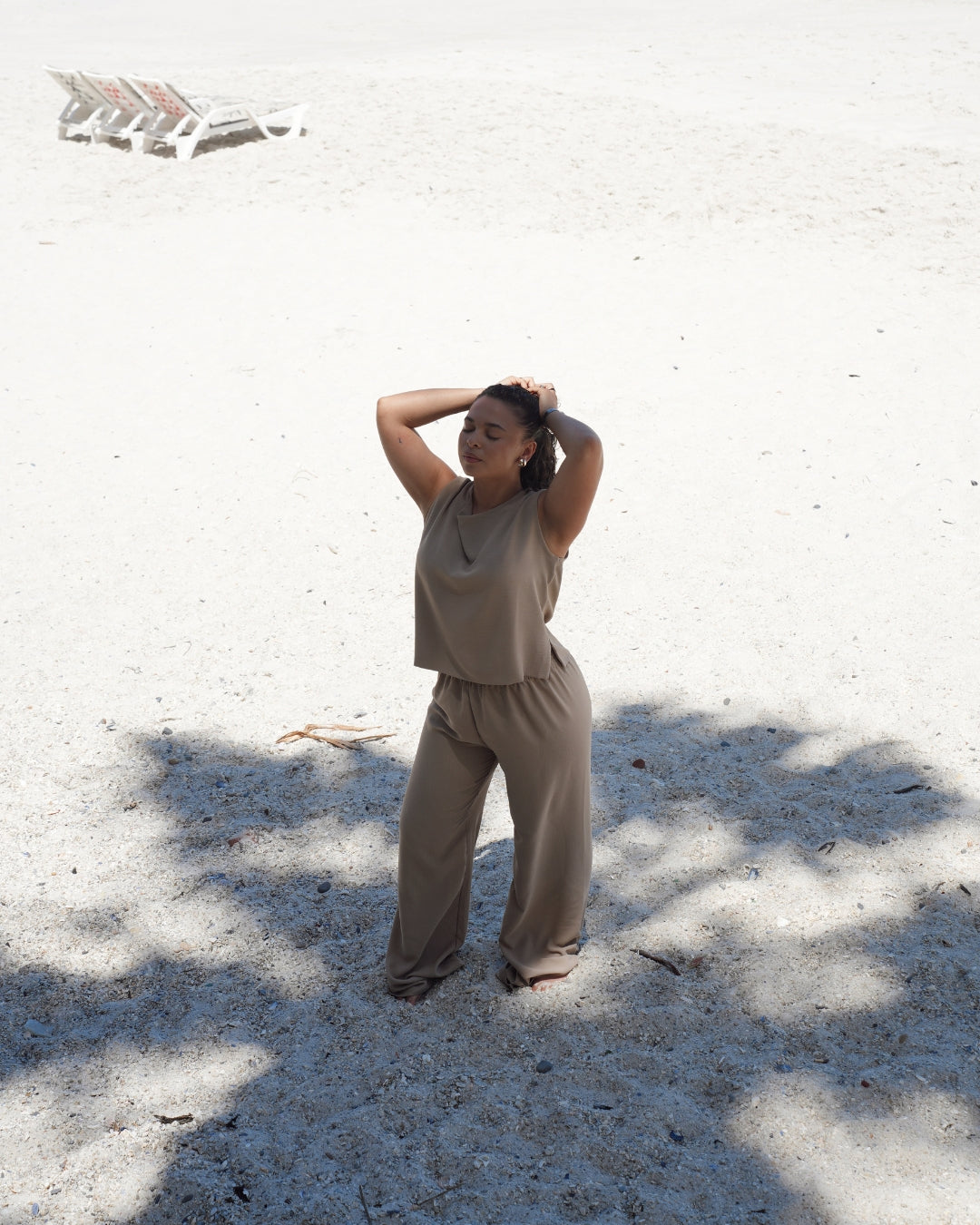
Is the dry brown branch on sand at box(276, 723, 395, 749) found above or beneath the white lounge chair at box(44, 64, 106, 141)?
beneath

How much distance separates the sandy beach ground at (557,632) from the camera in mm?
2756

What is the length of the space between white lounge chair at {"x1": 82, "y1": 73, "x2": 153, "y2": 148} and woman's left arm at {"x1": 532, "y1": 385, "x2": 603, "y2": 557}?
11.8 m

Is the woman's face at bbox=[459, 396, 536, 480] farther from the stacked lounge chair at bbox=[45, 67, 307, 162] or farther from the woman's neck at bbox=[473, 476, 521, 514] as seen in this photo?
the stacked lounge chair at bbox=[45, 67, 307, 162]

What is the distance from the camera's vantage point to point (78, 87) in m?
12.9

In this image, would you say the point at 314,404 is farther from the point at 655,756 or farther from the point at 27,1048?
the point at 27,1048

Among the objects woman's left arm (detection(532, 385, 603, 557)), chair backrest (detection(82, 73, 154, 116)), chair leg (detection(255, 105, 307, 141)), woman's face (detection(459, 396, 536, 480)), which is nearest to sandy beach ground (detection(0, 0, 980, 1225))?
chair leg (detection(255, 105, 307, 141))

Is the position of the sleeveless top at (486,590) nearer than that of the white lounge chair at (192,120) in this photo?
Yes

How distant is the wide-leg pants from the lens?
295 centimetres

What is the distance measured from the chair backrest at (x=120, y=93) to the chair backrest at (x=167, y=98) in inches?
3.8

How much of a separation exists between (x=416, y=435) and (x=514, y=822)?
3.84ft

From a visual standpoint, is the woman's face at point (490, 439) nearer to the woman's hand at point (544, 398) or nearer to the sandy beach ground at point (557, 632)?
the woman's hand at point (544, 398)

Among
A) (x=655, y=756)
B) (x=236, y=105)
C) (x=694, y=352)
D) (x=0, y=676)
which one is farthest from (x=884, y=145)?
(x=0, y=676)

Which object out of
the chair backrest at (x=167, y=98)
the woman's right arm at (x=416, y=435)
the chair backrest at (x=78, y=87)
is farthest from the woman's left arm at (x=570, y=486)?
the chair backrest at (x=78, y=87)

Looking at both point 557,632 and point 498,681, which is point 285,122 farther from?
point 498,681
